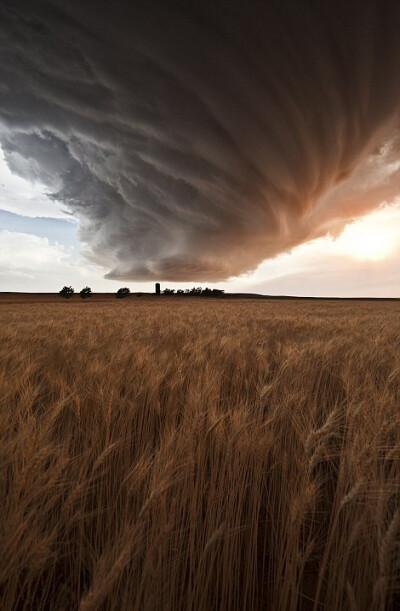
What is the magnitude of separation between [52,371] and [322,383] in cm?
232

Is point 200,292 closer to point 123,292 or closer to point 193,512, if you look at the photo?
point 123,292

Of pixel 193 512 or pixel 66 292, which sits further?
pixel 66 292

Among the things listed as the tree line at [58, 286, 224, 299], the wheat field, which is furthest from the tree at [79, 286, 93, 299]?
the wheat field

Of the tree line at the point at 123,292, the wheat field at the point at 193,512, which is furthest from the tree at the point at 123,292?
the wheat field at the point at 193,512

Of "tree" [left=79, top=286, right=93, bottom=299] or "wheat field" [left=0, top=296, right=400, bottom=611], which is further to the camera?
"tree" [left=79, top=286, right=93, bottom=299]

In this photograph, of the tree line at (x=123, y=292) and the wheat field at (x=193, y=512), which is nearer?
the wheat field at (x=193, y=512)

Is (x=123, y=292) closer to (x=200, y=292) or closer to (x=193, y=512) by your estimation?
(x=200, y=292)

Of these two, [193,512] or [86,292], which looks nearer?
[193,512]

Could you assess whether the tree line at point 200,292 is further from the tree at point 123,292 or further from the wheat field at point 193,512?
the wheat field at point 193,512

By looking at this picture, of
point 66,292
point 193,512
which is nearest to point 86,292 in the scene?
point 66,292

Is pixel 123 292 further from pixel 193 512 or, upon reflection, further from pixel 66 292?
pixel 193 512

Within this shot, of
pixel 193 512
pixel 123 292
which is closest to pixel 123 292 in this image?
pixel 123 292

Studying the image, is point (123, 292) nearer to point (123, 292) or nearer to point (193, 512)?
point (123, 292)

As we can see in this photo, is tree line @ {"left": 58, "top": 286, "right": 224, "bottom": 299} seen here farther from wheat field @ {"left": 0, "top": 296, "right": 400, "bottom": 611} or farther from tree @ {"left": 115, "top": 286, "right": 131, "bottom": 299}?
wheat field @ {"left": 0, "top": 296, "right": 400, "bottom": 611}
